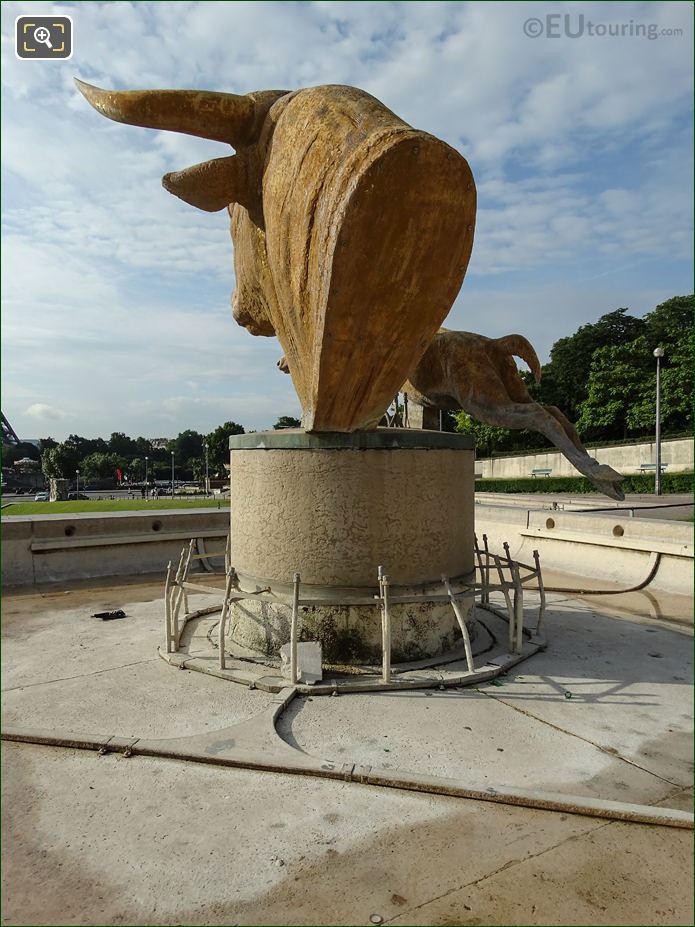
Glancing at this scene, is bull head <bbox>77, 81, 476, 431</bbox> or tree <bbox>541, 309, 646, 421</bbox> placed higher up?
tree <bbox>541, 309, 646, 421</bbox>

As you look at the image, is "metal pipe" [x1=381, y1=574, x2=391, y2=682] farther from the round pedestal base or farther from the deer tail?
the deer tail

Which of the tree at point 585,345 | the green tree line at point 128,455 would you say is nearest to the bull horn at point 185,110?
the green tree line at point 128,455

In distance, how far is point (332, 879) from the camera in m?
3.44

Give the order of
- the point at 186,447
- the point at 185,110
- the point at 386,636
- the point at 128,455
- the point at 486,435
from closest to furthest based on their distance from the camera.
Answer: the point at 386,636, the point at 185,110, the point at 486,435, the point at 128,455, the point at 186,447

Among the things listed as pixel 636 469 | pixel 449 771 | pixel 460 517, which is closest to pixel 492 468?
pixel 636 469

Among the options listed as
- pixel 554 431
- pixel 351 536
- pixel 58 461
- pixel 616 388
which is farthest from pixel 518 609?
pixel 58 461

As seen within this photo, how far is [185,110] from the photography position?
21.8 ft

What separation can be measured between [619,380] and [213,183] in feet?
147

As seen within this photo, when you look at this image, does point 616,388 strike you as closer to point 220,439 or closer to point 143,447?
point 220,439

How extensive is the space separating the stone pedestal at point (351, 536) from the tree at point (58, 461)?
39784mm

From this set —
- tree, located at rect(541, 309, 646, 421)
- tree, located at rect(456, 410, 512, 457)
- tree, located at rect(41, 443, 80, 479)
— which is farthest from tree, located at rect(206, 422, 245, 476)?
tree, located at rect(541, 309, 646, 421)

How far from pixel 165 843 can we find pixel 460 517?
520cm

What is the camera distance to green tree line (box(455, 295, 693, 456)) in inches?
1609

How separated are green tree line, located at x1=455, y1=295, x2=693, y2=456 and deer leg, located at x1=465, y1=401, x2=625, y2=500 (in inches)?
1104
